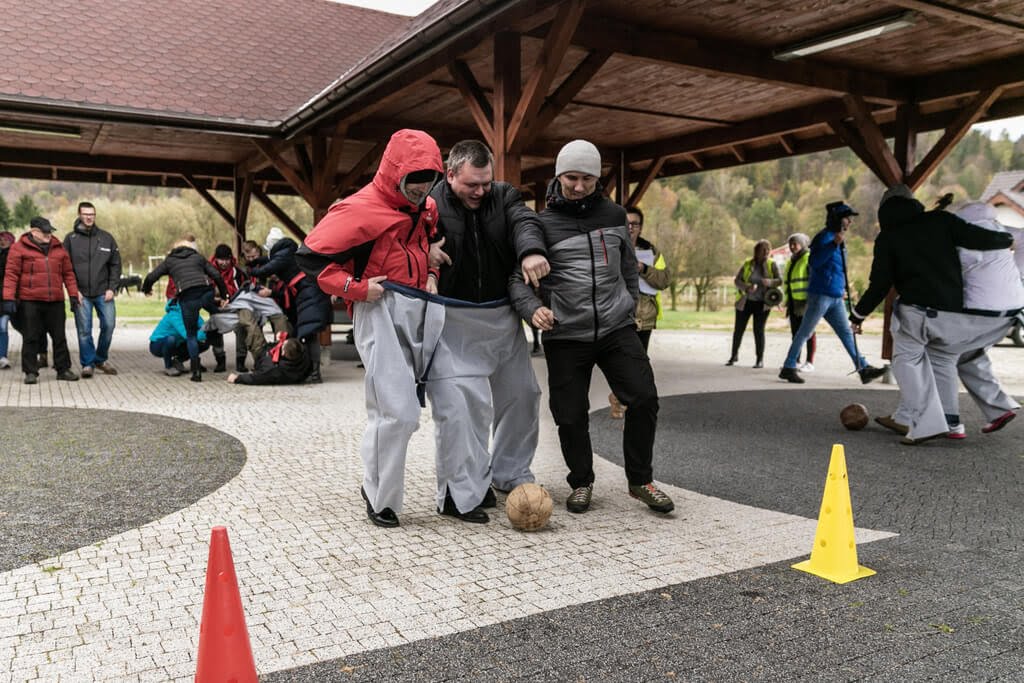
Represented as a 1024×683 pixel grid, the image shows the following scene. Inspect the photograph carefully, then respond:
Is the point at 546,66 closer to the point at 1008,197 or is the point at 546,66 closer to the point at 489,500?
the point at 489,500

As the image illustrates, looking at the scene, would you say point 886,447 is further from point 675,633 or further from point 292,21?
point 292,21

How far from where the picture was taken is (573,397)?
445 cm

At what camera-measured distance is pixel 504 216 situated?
4387mm

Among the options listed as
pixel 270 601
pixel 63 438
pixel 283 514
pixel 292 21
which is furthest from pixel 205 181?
pixel 270 601

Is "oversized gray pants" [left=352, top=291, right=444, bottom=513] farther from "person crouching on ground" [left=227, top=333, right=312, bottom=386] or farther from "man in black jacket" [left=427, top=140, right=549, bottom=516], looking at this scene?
"person crouching on ground" [left=227, top=333, right=312, bottom=386]

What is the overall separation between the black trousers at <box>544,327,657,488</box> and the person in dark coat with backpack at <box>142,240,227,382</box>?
675cm

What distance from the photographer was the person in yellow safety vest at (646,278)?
7.08 metres

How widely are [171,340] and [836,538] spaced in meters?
9.21

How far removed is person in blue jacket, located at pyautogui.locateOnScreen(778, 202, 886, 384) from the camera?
363 inches

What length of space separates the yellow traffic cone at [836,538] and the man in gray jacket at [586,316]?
3.26ft

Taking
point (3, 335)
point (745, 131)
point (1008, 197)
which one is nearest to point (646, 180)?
point (745, 131)

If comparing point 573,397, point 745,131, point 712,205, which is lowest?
point 573,397

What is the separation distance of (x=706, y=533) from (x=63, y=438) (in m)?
5.01

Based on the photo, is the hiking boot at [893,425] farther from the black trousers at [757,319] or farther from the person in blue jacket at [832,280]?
the black trousers at [757,319]
